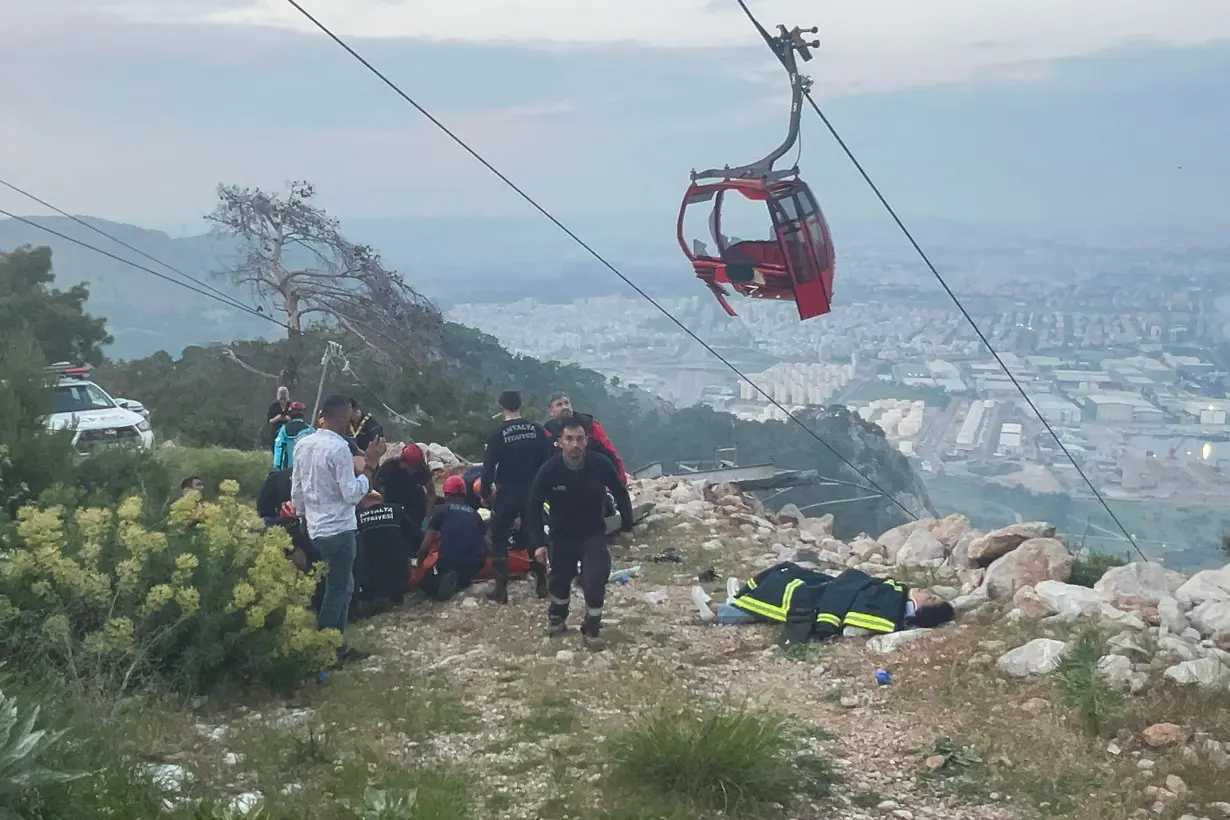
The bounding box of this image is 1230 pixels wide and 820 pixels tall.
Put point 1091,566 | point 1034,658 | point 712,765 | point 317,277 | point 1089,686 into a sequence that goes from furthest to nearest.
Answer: point 317,277 → point 1091,566 → point 1034,658 → point 1089,686 → point 712,765

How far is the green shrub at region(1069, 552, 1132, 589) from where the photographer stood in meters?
8.62

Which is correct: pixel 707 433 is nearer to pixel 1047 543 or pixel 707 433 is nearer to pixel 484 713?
pixel 1047 543

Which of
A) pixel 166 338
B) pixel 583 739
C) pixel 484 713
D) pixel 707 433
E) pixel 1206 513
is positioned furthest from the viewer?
pixel 166 338

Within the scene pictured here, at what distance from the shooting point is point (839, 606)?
25.8 feet

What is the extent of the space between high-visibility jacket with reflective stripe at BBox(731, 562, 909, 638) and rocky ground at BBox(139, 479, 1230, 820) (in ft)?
0.56

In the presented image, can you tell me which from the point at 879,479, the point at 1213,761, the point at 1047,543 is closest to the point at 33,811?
the point at 1213,761

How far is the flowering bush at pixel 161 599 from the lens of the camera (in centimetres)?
575

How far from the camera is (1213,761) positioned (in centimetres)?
532

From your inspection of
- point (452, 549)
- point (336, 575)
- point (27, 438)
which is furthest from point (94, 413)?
point (336, 575)

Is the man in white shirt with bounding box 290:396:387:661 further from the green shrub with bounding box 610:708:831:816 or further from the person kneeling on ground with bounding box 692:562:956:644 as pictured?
the person kneeling on ground with bounding box 692:562:956:644

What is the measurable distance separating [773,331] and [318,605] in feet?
58.8

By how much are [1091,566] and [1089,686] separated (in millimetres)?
3089

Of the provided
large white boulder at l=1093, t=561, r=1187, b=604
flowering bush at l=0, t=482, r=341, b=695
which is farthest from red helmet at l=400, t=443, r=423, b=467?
large white boulder at l=1093, t=561, r=1187, b=604

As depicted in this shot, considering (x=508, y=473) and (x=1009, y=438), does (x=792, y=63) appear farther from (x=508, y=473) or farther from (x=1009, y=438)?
(x=1009, y=438)
